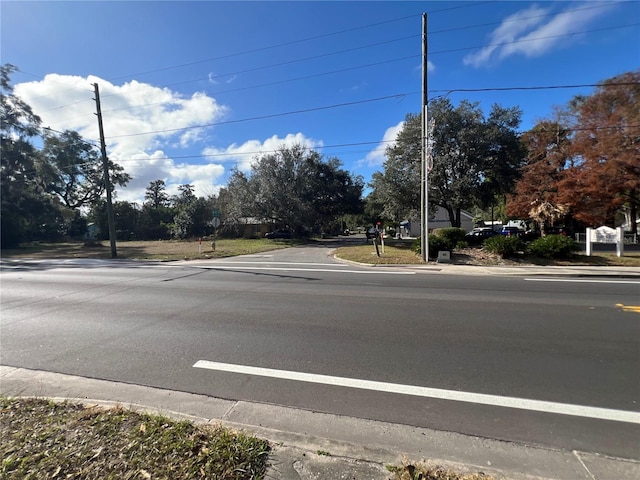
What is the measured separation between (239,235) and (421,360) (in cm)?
4767

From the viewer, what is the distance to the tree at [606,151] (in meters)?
20.7

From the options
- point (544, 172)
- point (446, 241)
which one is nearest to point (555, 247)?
point (446, 241)

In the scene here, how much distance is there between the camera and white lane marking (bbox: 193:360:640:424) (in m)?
3.10

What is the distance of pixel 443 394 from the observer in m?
3.50

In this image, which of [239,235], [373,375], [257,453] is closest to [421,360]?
[373,375]

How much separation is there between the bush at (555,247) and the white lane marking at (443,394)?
14091 mm

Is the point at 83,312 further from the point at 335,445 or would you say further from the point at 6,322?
the point at 335,445

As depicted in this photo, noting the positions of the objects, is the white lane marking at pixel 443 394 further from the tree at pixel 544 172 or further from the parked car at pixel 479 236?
the tree at pixel 544 172

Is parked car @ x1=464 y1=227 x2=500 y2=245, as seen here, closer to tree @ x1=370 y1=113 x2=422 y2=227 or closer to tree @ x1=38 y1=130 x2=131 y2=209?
tree @ x1=370 y1=113 x2=422 y2=227

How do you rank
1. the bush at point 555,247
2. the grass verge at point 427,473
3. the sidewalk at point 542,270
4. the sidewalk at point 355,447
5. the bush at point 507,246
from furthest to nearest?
the bush at point 507,246 → the bush at point 555,247 → the sidewalk at point 542,270 → the sidewalk at point 355,447 → the grass verge at point 427,473

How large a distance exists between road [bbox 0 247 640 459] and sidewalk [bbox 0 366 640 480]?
162mm

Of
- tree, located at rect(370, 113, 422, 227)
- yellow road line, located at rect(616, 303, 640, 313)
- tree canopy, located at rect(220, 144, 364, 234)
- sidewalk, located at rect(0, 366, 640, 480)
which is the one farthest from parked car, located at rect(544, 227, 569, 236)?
sidewalk, located at rect(0, 366, 640, 480)

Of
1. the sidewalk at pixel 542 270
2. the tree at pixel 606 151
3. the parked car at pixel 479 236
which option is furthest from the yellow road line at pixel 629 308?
the tree at pixel 606 151

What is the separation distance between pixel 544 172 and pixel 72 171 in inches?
2267
